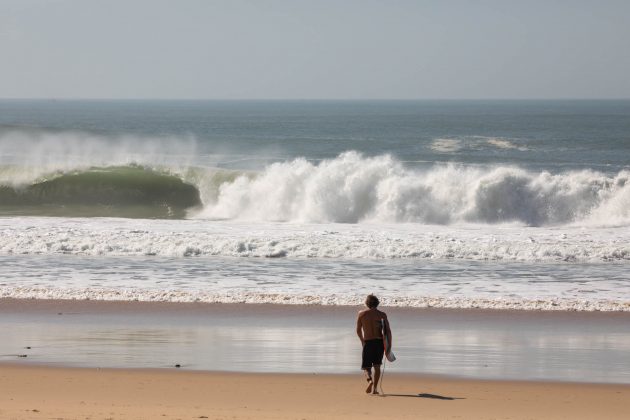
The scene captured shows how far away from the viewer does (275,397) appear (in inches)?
376

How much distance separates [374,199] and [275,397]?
1893cm

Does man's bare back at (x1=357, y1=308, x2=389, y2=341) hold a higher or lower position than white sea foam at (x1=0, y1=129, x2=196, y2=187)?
lower

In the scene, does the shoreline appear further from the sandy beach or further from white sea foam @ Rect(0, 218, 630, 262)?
white sea foam @ Rect(0, 218, 630, 262)

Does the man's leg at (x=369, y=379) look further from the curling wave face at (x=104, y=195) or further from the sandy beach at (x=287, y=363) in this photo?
the curling wave face at (x=104, y=195)

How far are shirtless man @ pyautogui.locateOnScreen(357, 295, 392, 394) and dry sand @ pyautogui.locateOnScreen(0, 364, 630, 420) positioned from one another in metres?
0.31

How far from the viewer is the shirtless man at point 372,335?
994cm

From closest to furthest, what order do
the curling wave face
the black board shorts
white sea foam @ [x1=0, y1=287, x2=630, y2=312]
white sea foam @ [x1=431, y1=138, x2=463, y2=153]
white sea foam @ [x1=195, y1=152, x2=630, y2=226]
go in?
the black board shorts
white sea foam @ [x1=0, y1=287, x2=630, y2=312]
white sea foam @ [x1=195, y1=152, x2=630, y2=226]
the curling wave face
white sea foam @ [x1=431, y1=138, x2=463, y2=153]

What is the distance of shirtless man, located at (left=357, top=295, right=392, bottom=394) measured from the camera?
9.94 metres

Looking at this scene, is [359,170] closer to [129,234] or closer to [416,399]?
[129,234]

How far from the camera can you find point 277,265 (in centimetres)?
1834

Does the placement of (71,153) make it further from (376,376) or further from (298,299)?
(376,376)

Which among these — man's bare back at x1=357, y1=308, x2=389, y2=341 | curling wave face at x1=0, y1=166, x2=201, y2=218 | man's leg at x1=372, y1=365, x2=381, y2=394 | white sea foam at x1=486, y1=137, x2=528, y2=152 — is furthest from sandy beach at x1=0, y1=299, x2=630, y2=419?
white sea foam at x1=486, y1=137, x2=528, y2=152

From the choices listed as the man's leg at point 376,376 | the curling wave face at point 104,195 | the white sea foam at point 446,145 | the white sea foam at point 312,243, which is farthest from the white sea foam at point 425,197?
the white sea foam at point 446,145

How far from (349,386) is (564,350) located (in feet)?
10.5
